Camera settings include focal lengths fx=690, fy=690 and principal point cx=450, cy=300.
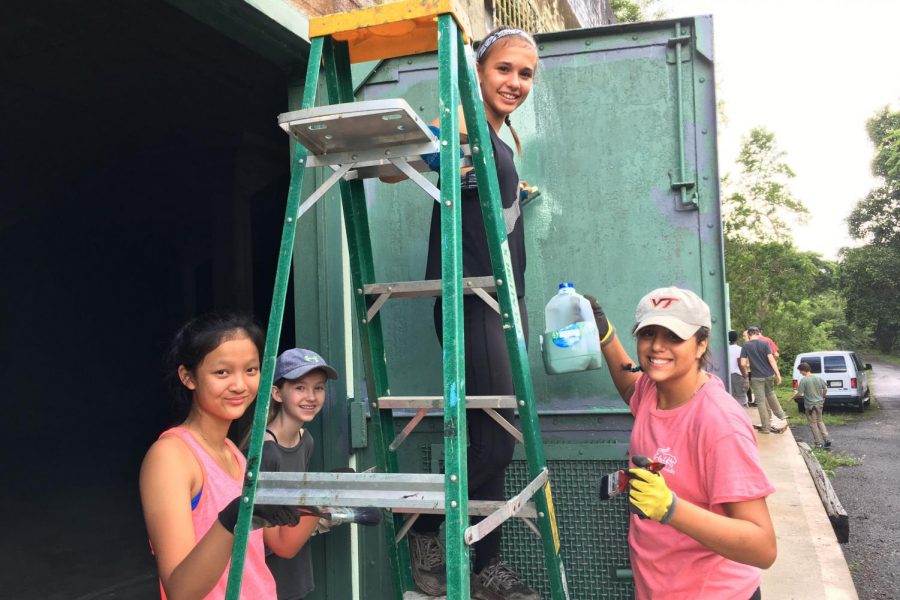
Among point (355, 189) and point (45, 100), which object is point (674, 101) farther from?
point (45, 100)

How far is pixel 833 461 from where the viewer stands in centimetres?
1218

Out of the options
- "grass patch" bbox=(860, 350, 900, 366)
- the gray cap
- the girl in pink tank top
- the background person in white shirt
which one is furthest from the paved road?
"grass patch" bbox=(860, 350, 900, 366)

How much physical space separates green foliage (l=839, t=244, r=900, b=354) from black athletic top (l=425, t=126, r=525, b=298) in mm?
47828

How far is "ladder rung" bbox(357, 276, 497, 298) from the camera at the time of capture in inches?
86.4

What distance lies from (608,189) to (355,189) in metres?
1.30

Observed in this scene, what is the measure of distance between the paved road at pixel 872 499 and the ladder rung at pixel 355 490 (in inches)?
246

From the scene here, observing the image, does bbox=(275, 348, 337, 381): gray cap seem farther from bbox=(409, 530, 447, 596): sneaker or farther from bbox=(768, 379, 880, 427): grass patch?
bbox=(768, 379, 880, 427): grass patch

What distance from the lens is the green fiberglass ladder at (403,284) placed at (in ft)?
5.87

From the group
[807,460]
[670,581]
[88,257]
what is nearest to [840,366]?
[807,460]

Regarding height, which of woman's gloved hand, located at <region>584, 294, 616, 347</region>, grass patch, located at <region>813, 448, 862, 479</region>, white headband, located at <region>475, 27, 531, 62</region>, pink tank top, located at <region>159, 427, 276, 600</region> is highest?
white headband, located at <region>475, 27, 531, 62</region>

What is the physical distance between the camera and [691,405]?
2.16 m

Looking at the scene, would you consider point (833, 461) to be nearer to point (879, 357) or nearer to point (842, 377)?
point (842, 377)

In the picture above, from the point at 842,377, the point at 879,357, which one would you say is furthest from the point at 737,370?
the point at 879,357

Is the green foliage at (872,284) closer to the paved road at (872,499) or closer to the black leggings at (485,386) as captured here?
the paved road at (872,499)
